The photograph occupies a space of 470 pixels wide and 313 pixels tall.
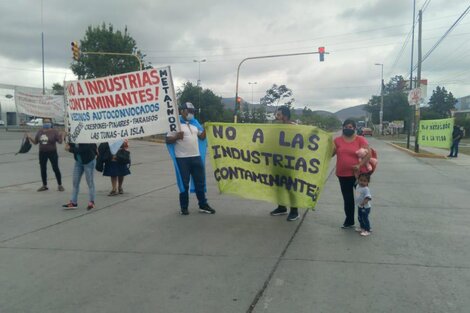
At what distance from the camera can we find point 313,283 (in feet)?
13.2

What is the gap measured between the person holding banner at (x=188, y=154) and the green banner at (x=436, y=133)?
16.6 metres

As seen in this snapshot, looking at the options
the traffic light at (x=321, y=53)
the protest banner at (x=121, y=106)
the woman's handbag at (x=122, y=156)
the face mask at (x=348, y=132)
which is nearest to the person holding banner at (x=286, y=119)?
the face mask at (x=348, y=132)

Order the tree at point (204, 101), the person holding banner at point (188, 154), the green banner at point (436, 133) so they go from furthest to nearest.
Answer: the tree at point (204, 101)
the green banner at point (436, 133)
the person holding banner at point (188, 154)

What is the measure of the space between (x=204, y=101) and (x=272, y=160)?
182 feet

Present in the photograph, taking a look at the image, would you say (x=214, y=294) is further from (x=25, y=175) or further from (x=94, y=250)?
(x=25, y=175)

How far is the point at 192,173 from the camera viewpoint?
712cm

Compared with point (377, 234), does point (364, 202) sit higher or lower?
higher

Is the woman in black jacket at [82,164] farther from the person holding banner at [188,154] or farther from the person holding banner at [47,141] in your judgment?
the person holding banner at [47,141]

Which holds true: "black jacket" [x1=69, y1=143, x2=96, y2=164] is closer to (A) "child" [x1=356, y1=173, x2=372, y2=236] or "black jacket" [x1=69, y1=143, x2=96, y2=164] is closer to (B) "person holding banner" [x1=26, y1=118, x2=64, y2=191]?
(B) "person holding banner" [x1=26, y1=118, x2=64, y2=191]

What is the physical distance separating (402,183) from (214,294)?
873 centimetres

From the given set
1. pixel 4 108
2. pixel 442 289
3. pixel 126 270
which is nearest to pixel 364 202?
pixel 442 289

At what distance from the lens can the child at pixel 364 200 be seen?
18.9 feet

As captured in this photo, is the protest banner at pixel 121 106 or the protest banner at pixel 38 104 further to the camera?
the protest banner at pixel 38 104

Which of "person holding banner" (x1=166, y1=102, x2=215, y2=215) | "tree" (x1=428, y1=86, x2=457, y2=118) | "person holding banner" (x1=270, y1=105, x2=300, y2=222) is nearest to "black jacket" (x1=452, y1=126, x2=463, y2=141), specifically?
"person holding banner" (x1=270, y1=105, x2=300, y2=222)
